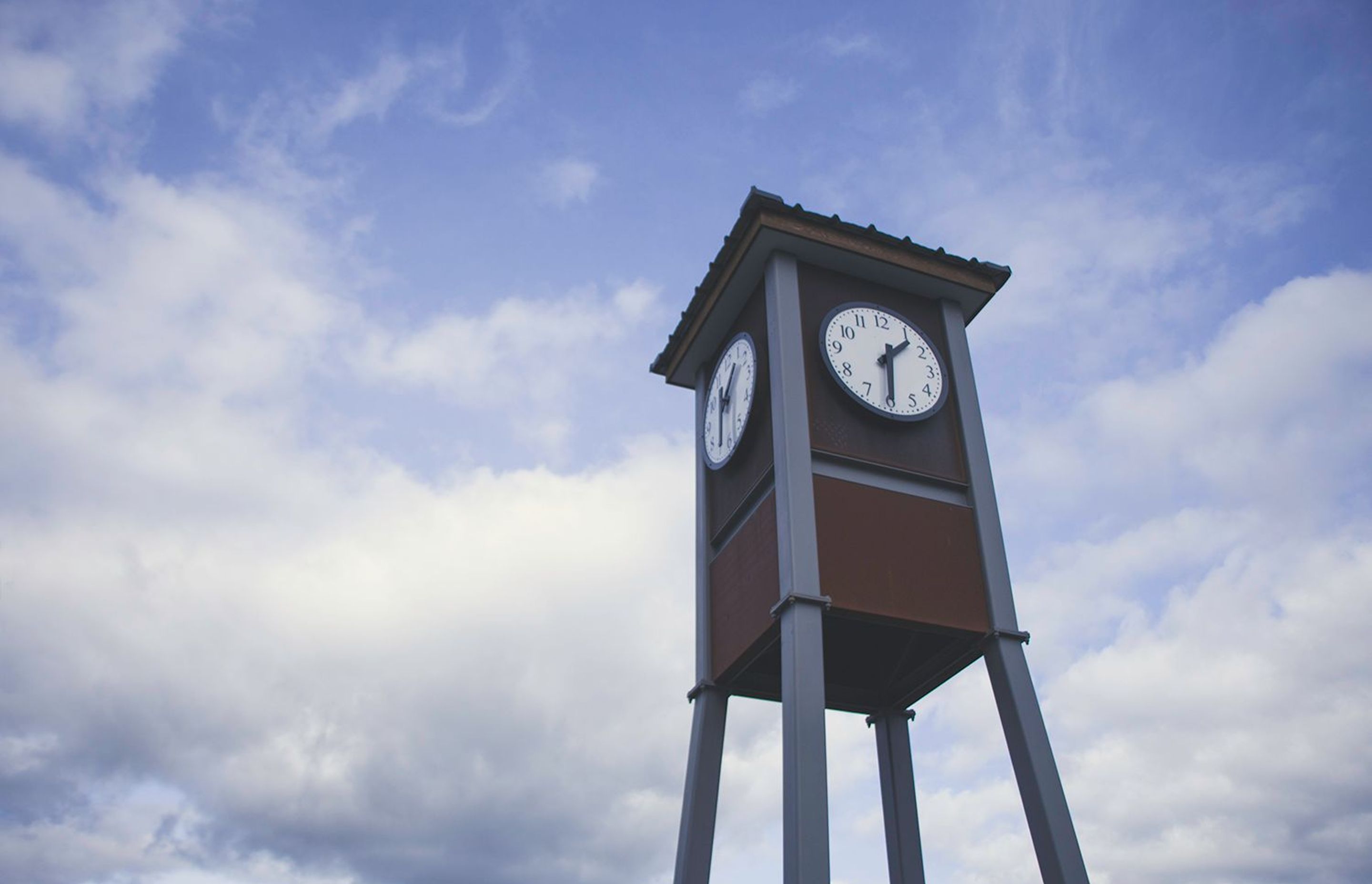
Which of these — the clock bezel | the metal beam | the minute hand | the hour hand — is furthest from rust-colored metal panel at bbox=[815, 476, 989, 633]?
the metal beam

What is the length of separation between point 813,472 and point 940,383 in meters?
2.71

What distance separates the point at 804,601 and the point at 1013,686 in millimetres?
2674

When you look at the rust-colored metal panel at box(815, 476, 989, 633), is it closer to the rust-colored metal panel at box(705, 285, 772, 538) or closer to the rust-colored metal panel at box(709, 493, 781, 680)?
the rust-colored metal panel at box(709, 493, 781, 680)

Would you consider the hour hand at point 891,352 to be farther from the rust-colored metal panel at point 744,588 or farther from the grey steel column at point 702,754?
the grey steel column at point 702,754

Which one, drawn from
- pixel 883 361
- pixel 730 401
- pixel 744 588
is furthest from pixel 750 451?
pixel 883 361

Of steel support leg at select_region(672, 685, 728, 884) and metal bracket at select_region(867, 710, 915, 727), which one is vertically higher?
metal bracket at select_region(867, 710, 915, 727)

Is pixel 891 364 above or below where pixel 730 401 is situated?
below

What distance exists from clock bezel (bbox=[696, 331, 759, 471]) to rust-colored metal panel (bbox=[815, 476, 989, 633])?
1.83m

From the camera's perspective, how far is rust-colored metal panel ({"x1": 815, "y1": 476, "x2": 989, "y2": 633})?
13141 millimetres

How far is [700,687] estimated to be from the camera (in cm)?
1489

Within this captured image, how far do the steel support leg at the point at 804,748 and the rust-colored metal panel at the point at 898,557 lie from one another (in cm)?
59

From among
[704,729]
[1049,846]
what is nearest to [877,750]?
[704,729]

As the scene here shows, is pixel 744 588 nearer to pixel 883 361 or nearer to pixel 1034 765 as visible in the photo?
pixel 883 361

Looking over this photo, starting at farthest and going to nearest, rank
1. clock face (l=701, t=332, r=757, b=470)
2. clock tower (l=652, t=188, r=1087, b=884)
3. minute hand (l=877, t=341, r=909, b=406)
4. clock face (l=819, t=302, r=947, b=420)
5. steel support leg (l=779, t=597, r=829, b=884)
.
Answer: clock face (l=701, t=332, r=757, b=470), minute hand (l=877, t=341, r=909, b=406), clock face (l=819, t=302, r=947, b=420), clock tower (l=652, t=188, r=1087, b=884), steel support leg (l=779, t=597, r=829, b=884)
